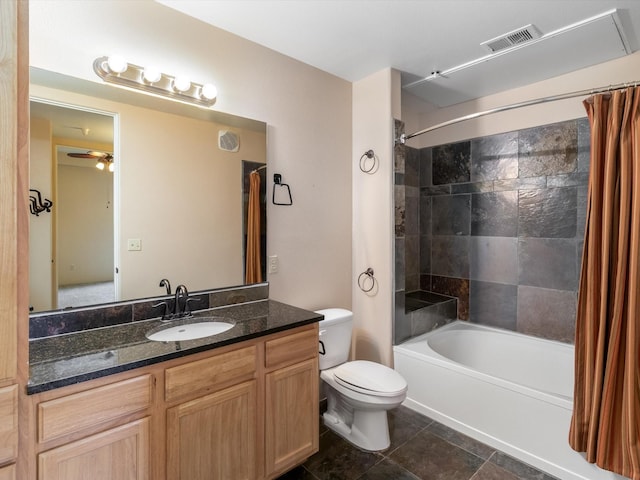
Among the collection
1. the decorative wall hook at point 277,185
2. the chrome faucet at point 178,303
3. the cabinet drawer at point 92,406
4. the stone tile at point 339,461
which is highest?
the decorative wall hook at point 277,185

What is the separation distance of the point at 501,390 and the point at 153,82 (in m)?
2.68

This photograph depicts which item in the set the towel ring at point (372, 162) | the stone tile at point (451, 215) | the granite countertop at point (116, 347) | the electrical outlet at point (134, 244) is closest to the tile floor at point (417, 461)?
the granite countertop at point (116, 347)

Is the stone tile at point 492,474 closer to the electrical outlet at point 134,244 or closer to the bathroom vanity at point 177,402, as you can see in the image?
the bathroom vanity at point 177,402

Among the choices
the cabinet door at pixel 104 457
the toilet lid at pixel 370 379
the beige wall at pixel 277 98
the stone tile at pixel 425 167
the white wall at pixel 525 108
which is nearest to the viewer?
the cabinet door at pixel 104 457

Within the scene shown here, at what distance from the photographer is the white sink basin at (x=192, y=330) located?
157 centimetres

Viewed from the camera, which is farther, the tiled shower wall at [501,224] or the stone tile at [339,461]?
the tiled shower wall at [501,224]

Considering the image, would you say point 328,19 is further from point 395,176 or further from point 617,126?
point 617,126

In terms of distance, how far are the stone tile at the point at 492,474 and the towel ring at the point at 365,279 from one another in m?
1.32

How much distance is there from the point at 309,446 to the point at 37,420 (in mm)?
1238

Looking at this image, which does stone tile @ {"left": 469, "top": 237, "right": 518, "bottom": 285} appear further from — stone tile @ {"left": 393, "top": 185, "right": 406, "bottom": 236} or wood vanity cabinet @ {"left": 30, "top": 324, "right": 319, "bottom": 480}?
wood vanity cabinet @ {"left": 30, "top": 324, "right": 319, "bottom": 480}

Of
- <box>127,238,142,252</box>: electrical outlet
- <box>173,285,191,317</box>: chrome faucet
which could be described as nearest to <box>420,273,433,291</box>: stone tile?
<box>173,285,191,317</box>: chrome faucet

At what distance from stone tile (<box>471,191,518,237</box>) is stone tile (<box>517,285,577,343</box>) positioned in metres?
0.51

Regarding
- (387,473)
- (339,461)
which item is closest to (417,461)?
(387,473)

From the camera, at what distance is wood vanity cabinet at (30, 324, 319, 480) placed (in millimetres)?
Answer: 1079
